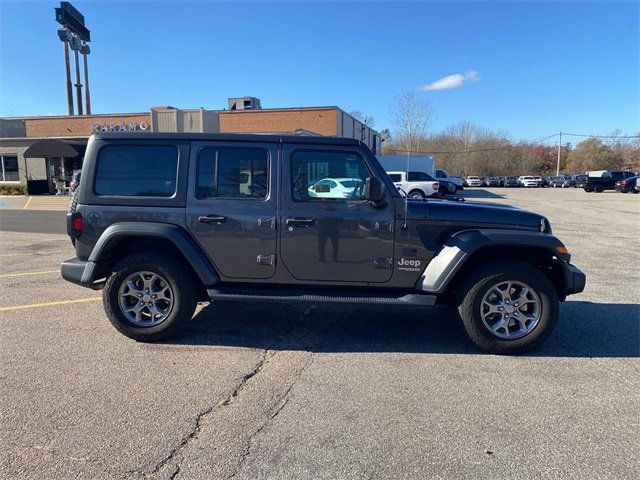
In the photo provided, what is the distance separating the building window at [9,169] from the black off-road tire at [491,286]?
34005 mm

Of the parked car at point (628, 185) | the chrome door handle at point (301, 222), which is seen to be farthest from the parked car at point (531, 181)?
the chrome door handle at point (301, 222)

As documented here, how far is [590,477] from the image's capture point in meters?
2.49

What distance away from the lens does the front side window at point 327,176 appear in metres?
4.26

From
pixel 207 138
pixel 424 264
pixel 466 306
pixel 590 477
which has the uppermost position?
pixel 207 138

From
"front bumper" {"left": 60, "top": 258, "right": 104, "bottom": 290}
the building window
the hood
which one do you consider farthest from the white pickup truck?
the building window

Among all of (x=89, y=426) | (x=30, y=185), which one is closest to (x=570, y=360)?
(x=89, y=426)

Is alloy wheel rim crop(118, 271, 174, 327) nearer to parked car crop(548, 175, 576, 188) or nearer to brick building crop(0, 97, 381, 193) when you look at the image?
brick building crop(0, 97, 381, 193)

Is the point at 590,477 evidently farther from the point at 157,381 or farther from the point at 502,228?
the point at 157,381

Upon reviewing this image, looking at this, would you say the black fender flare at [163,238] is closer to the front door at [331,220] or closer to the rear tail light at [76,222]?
the rear tail light at [76,222]

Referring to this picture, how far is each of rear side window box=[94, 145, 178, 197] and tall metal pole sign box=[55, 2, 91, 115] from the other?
40640 millimetres

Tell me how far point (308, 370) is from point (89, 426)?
1684mm

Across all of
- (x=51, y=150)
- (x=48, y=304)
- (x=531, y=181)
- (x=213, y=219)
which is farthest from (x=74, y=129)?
(x=531, y=181)

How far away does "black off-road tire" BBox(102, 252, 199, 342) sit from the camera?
14.1 feet

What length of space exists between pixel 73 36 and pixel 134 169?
41.5m
